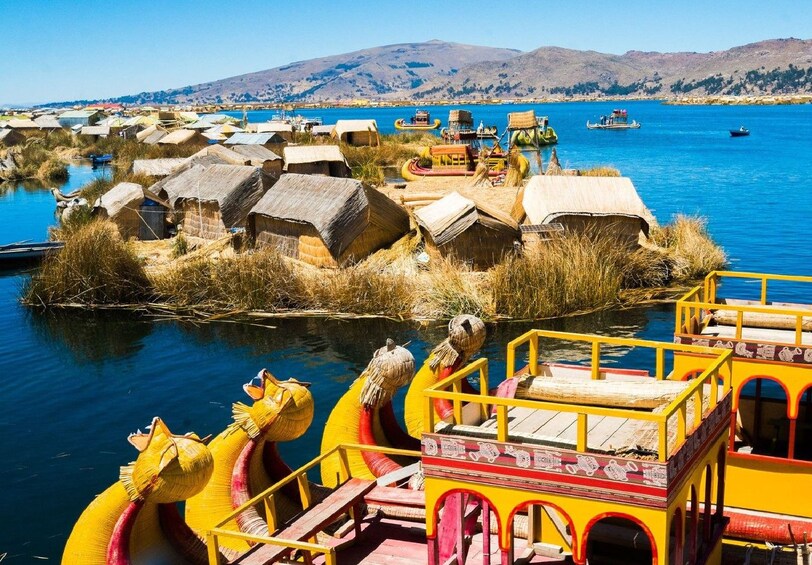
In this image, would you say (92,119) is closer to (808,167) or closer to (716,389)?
(808,167)

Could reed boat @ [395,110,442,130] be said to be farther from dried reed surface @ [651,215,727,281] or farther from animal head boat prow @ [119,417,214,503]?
animal head boat prow @ [119,417,214,503]

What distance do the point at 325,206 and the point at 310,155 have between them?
1636cm

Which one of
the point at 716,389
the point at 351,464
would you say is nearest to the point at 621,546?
the point at 716,389

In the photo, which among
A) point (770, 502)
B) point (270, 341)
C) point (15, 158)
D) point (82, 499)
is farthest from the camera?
point (15, 158)

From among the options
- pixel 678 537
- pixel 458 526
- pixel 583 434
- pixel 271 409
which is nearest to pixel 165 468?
pixel 271 409

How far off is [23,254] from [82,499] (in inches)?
719

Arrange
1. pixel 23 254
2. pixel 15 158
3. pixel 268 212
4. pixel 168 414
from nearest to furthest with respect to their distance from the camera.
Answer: pixel 168 414, pixel 268 212, pixel 23 254, pixel 15 158

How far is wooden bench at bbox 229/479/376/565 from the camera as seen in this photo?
741 centimetres

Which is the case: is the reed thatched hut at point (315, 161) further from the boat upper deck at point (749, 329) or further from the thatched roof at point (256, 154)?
the boat upper deck at point (749, 329)

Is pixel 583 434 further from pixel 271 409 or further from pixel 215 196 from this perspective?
pixel 215 196

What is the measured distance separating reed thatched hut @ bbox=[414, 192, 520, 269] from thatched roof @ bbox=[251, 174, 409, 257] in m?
2.06

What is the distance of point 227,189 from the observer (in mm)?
27938

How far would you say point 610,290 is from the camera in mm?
20844

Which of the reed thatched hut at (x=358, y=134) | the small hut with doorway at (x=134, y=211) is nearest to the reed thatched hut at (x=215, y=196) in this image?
the small hut with doorway at (x=134, y=211)
